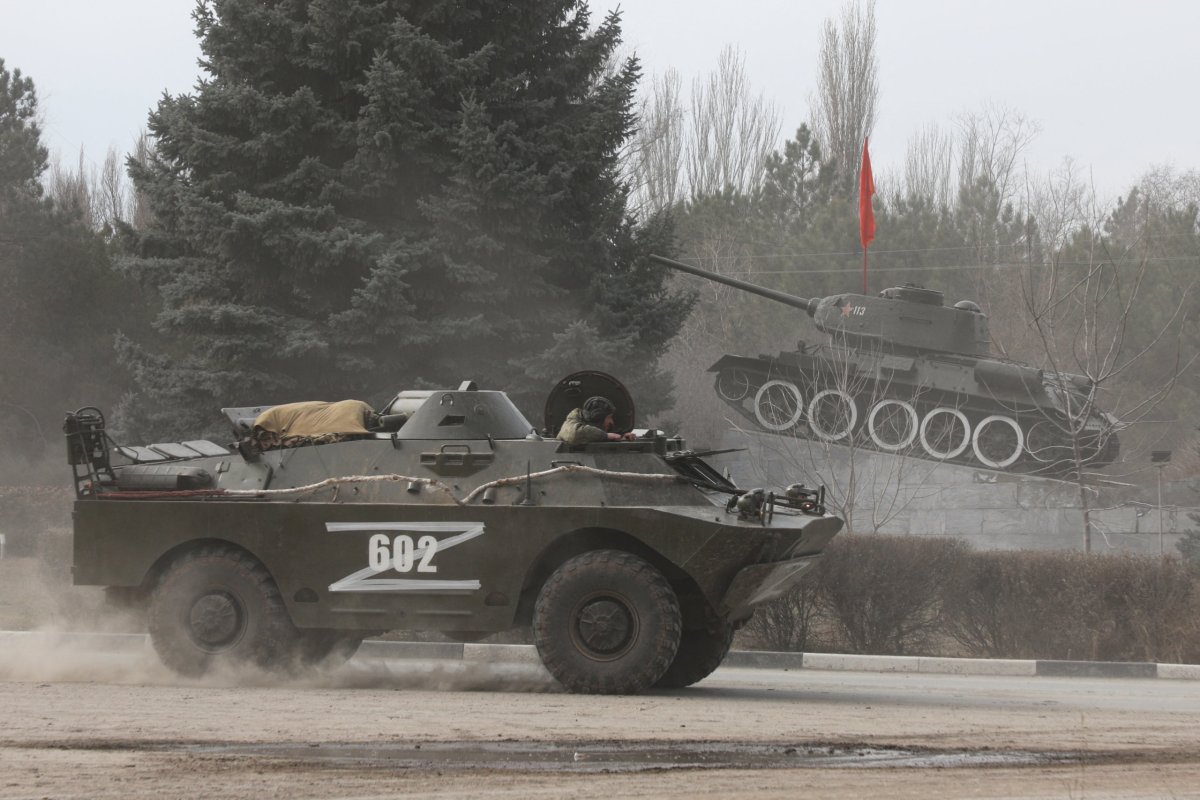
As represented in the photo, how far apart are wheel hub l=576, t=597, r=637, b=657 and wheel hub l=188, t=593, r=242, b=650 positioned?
248 cm

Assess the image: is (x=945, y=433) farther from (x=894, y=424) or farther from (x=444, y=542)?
(x=444, y=542)

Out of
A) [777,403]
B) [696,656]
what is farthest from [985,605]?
[777,403]

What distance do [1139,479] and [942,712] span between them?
2402cm

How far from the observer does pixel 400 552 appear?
9.80 meters

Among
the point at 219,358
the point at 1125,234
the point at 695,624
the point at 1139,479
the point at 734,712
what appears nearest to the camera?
the point at 734,712

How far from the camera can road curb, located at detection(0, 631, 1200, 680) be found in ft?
41.5

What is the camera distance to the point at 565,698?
30.0ft

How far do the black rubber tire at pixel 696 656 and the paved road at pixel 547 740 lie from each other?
17 centimetres

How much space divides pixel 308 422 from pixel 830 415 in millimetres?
19247

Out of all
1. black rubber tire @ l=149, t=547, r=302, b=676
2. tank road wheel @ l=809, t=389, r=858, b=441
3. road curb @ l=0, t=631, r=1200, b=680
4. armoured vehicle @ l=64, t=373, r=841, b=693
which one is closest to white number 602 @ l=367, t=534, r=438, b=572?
armoured vehicle @ l=64, t=373, r=841, b=693

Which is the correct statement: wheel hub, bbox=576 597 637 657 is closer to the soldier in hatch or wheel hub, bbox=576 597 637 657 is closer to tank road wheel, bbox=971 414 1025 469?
the soldier in hatch

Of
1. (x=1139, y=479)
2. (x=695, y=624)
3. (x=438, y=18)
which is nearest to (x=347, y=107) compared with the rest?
(x=438, y=18)

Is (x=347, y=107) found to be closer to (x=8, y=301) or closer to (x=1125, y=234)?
(x=8, y=301)

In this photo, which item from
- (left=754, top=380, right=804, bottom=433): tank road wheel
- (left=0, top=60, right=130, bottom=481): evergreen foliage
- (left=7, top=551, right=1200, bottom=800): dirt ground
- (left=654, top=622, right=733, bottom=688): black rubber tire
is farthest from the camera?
(left=0, top=60, right=130, bottom=481): evergreen foliage
